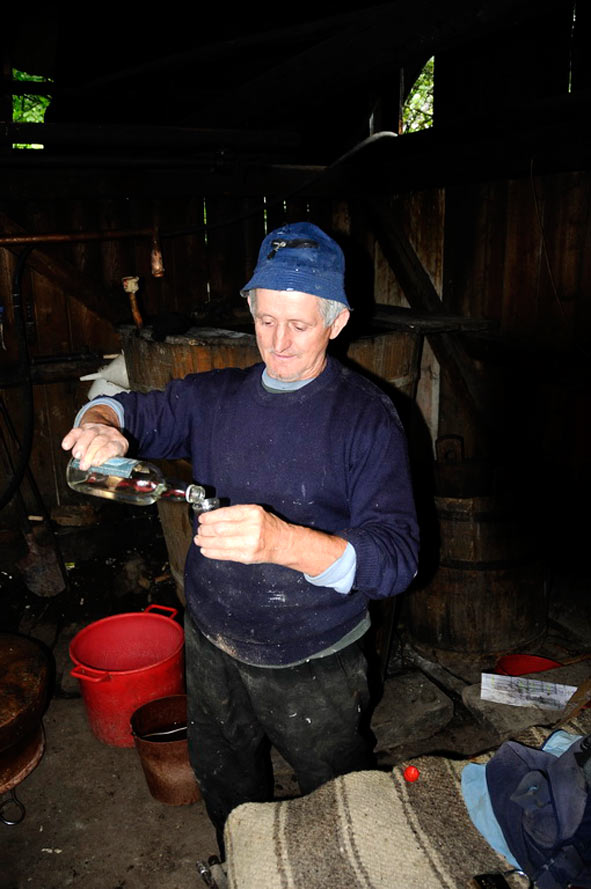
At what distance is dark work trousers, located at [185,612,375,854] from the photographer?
2.26m

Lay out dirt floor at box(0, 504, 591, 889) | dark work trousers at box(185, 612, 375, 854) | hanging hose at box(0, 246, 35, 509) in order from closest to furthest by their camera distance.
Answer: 1. dark work trousers at box(185, 612, 375, 854)
2. dirt floor at box(0, 504, 591, 889)
3. hanging hose at box(0, 246, 35, 509)

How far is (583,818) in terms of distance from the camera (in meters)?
1.62

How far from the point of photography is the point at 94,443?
2.01 m

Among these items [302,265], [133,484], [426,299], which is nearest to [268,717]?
[133,484]

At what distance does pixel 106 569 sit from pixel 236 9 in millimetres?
4147

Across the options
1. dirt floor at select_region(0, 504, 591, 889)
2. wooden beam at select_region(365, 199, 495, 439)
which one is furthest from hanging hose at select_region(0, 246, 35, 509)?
wooden beam at select_region(365, 199, 495, 439)

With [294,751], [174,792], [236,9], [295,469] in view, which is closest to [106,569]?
[174,792]

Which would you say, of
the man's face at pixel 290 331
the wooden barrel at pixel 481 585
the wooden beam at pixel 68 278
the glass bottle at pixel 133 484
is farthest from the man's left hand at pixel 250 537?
the wooden beam at pixel 68 278

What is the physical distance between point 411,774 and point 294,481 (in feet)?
3.10

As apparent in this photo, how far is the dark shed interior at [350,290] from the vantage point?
3.43m

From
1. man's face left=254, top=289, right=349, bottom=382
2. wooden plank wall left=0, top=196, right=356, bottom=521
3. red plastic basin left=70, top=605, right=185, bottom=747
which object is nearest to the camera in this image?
man's face left=254, top=289, right=349, bottom=382

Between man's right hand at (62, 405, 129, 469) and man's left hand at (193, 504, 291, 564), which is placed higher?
man's right hand at (62, 405, 129, 469)

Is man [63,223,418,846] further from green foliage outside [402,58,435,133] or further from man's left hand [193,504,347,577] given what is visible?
green foliage outside [402,58,435,133]

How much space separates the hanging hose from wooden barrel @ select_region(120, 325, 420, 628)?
1129 mm
